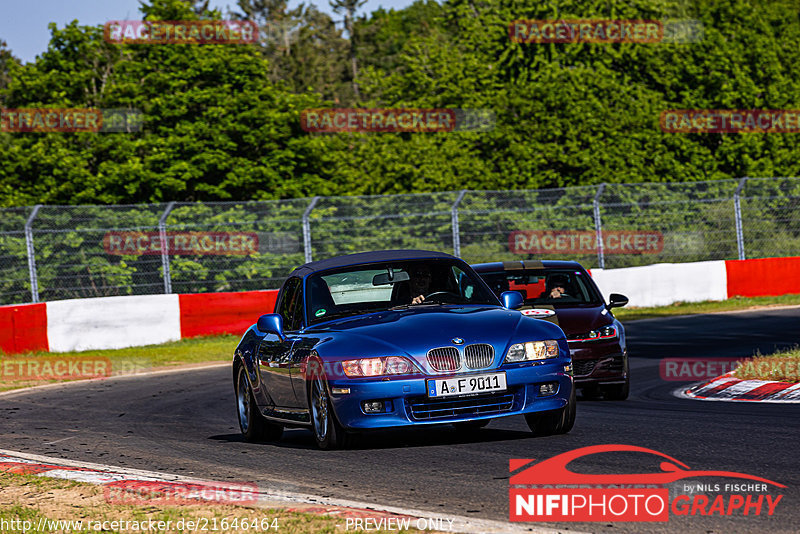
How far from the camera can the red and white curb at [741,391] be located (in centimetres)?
1083

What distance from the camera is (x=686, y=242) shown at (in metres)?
27.4

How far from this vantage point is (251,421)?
32.2ft

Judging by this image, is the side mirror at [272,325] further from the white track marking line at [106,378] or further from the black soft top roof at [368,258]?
the white track marking line at [106,378]

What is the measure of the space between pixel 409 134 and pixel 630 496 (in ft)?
131

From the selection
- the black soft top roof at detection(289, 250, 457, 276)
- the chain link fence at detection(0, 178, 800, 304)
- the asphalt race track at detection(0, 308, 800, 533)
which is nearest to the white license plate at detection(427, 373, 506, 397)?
the asphalt race track at detection(0, 308, 800, 533)

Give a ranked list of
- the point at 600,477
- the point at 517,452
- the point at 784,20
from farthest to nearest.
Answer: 1. the point at 784,20
2. the point at 517,452
3. the point at 600,477

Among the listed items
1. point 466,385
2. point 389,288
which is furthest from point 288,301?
point 466,385

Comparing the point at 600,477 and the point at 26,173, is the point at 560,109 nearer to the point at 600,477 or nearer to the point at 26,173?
the point at 26,173

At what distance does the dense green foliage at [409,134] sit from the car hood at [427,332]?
28.1m

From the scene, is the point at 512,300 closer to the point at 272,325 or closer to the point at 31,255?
the point at 272,325

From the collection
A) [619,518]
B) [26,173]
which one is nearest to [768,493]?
[619,518]

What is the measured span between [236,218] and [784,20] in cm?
2799

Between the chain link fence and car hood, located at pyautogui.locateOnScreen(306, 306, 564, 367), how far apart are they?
48.1ft

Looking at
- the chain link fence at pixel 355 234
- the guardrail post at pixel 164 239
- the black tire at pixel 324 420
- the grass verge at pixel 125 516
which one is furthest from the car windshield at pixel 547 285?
the guardrail post at pixel 164 239
